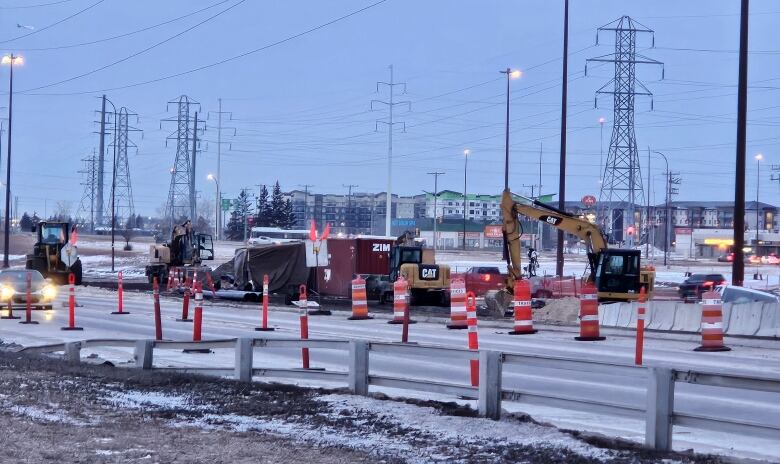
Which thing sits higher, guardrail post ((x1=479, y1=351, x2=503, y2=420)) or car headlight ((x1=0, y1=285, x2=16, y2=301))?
guardrail post ((x1=479, y1=351, x2=503, y2=420))

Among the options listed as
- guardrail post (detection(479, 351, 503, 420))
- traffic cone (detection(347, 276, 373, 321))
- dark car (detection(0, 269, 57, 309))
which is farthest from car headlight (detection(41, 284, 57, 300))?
guardrail post (detection(479, 351, 503, 420))

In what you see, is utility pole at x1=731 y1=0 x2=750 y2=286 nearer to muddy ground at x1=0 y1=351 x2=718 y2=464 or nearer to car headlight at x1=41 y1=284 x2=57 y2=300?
muddy ground at x1=0 y1=351 x2=718 y2=464

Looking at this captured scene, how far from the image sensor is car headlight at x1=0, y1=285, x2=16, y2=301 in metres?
33.5

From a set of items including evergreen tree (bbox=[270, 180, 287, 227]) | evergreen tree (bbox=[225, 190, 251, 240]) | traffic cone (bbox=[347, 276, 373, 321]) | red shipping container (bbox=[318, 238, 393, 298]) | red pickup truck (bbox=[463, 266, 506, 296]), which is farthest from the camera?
evergreen tree (bbox=[225, 190, 251, 240])

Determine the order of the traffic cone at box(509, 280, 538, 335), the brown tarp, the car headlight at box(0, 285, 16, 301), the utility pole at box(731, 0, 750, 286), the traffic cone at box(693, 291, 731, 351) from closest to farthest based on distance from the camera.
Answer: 1. the traffic cone at box(693, 291, 731, 351)
2. the traffic cone at box(509, 280, 538, 335)
3. the utility pole at box(731, 0, 750, 286)
4. the car headlight at box(0, 285, 16, 301)
5. the brown tarp

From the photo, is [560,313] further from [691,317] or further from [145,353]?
[145,353]

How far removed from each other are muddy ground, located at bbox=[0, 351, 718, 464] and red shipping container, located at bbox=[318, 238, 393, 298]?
31581mm

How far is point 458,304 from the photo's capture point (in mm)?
28141

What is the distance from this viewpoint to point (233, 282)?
177ft

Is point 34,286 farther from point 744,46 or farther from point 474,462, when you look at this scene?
point 474,462

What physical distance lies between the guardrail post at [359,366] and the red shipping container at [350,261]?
33.5 m

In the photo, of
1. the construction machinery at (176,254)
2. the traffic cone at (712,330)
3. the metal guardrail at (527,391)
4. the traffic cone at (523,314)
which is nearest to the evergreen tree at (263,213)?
the construction machinery at (176,254)

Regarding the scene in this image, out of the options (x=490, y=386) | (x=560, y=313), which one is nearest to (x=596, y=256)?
(x=560, y=313)

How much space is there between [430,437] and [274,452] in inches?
61.1
